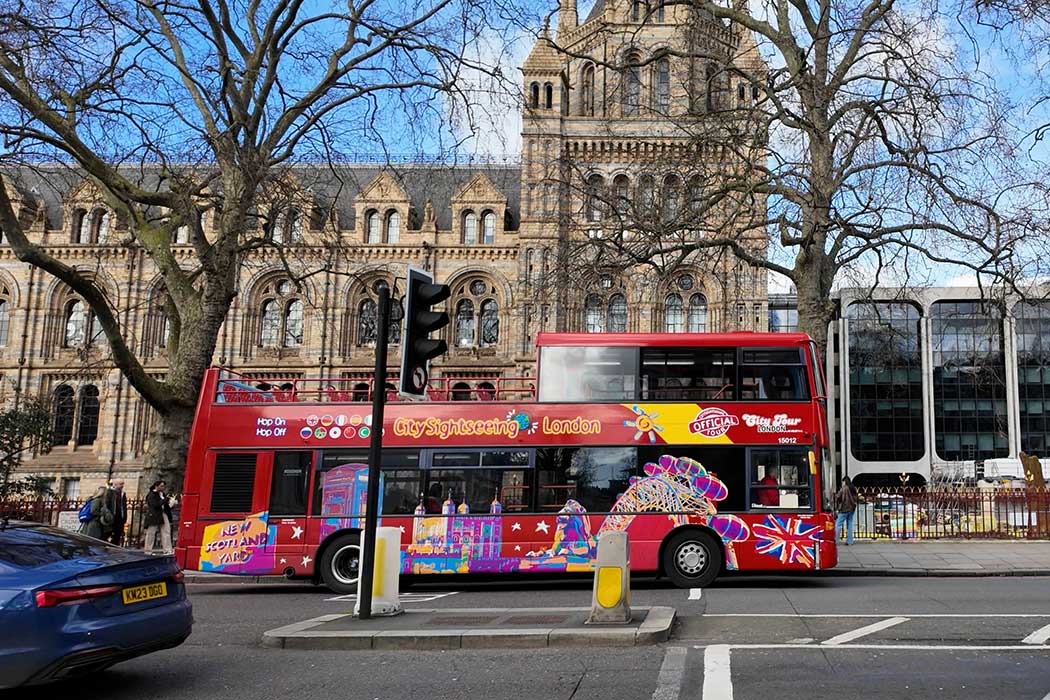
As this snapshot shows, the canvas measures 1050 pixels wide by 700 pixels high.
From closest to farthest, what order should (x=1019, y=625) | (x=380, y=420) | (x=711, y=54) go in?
(x=1019, y=625) < (x=380, y=420) < (x=711, y=54)

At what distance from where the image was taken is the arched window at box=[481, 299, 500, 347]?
147 ft

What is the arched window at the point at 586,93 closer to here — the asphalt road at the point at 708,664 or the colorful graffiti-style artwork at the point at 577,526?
the colorful graffiti-style artwork at the point at 577,526

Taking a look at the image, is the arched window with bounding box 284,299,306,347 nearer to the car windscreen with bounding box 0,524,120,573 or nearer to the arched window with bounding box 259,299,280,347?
the arched window with bounding box 259,299,280,347

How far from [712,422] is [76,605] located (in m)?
10.2

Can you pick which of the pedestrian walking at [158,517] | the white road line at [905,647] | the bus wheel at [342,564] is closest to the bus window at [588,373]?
the bus wheel at [342,564]

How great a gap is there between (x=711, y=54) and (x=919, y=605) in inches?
504

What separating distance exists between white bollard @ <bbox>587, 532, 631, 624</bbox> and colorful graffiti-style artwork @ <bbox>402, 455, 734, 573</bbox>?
17.2ft

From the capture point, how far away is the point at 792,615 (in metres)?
10.1

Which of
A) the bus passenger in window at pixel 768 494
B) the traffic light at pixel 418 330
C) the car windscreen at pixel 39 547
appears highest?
the traffic light at pixel 418 330

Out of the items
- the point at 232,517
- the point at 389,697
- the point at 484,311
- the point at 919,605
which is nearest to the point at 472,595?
the point at 232,517

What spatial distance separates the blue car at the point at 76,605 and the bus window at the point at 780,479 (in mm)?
9422

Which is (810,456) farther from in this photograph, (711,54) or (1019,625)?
(711,54)

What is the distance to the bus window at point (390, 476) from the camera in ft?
48.5

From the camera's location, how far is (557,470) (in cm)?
1455
